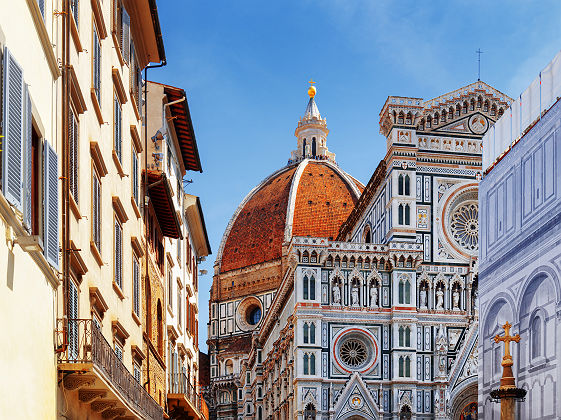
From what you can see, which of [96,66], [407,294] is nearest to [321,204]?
[407,294]

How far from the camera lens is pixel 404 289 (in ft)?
159

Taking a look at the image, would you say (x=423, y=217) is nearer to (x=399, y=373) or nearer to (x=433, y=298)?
(x=433, y=298)

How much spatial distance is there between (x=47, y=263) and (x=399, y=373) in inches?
1520

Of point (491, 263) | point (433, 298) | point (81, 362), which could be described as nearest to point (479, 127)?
point (433, 298)

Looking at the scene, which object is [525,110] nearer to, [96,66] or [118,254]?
[118,254]

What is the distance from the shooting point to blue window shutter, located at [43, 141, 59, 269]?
10391 mm

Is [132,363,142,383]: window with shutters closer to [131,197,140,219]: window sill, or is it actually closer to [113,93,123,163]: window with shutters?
[131,197,140,219]: window sill

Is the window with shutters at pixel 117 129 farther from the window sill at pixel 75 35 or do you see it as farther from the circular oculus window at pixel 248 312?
the circular oculus window at pixel 248 312

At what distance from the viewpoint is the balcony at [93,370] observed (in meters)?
11.4

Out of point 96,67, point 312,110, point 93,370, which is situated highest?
point 312,110

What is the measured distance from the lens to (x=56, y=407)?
11.3 meters

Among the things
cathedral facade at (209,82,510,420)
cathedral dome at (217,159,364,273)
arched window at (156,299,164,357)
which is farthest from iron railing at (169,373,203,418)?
cathedral dome at (217,159,364,273)

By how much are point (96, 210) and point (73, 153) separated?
225cm

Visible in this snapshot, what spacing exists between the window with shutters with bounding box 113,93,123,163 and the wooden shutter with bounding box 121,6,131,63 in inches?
63.0
